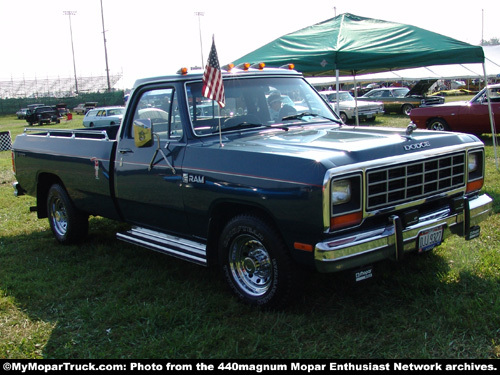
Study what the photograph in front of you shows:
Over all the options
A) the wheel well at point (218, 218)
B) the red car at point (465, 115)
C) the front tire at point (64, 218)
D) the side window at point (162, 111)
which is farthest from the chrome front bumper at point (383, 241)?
the red car at point (465, 115)

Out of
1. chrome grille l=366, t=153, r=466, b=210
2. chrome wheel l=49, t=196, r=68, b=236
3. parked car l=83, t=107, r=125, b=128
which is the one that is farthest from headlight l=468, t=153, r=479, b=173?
parked car l=83, t=107, r=125, b=128

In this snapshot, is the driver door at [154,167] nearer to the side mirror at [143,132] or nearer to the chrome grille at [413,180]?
the side mirror at [143,132]

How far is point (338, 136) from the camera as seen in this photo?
448 cm

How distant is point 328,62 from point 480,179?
4663 millimetres

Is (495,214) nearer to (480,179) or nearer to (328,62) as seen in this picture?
(480,179)

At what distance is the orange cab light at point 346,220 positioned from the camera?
354cm

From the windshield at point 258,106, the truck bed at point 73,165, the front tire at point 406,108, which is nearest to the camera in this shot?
the windshield at point 258,106

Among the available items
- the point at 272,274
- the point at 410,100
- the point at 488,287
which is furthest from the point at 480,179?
the point at 410,100

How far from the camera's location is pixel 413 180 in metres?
4.01

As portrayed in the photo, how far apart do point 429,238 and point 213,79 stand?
2.20m

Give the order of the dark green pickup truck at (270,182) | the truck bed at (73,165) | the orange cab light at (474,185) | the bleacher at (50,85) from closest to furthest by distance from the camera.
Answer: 1. the dark green pickup truck at (270,182)
2. the orange cab light at (474,185)
3. the truck bed at (73,165)
4. the bleacher at (50,85)

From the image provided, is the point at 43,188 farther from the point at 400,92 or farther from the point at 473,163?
the point at 400,92

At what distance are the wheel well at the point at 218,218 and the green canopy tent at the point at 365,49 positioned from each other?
5.24 metres

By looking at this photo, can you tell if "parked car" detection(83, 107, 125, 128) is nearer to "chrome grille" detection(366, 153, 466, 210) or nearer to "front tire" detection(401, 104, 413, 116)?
"front tire" detection(401, 104, 413, 116)
